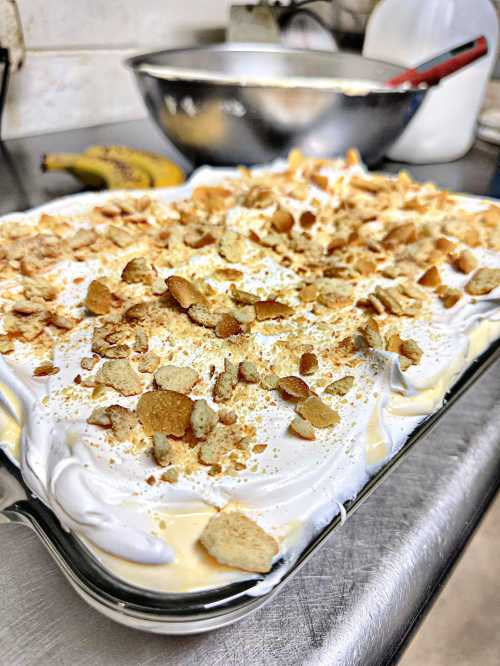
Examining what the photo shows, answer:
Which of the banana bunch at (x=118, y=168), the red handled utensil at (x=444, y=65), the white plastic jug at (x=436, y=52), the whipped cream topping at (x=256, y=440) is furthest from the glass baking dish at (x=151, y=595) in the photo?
the white plastic jug at (x=436, y=52)

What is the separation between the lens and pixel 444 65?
1126 millimetres

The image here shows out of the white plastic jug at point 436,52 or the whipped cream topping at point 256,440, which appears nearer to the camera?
the whipped cream topping at point 256,440

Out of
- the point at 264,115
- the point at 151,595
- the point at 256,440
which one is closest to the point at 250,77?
the point at 264,115

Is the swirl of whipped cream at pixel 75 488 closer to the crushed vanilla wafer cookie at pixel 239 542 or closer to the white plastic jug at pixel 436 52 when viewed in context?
the crushed vanilla wafer cookie at pixel 239 542

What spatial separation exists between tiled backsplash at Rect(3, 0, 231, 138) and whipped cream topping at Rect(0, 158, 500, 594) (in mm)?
962

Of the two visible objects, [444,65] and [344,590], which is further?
[444,65]

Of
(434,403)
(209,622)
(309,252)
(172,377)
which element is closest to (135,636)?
(209,622)

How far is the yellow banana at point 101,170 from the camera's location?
107cm

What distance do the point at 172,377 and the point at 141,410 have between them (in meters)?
0.05

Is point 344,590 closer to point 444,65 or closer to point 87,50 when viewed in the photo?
point 444,65

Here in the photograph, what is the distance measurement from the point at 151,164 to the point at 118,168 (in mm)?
98

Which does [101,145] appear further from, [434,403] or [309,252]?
[434,403]

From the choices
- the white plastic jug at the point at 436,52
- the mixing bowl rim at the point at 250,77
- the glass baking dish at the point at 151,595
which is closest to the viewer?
the glass baking dish at the point at 151,595

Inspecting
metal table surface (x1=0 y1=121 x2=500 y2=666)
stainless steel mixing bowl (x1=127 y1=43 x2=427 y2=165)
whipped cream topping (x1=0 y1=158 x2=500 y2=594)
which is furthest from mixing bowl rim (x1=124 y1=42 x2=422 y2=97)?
metal table surface (x1=0 y1=121 x2=500 y2=666)
